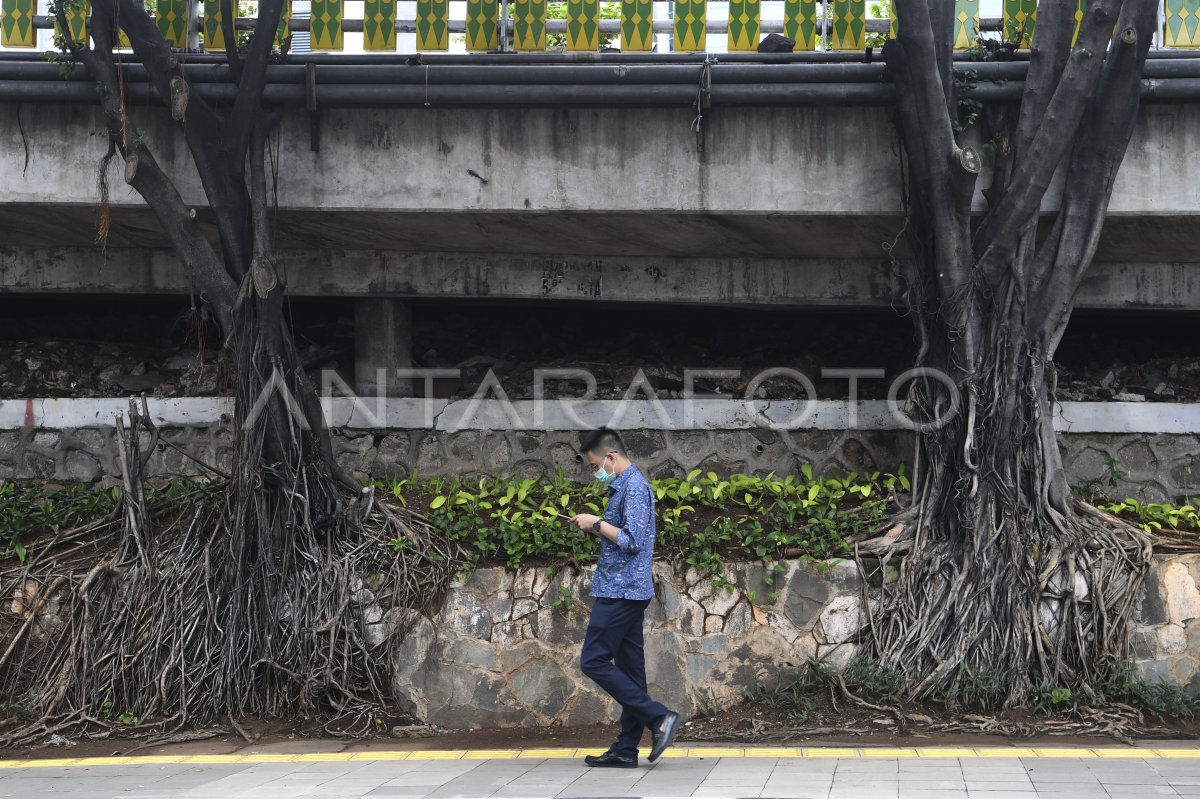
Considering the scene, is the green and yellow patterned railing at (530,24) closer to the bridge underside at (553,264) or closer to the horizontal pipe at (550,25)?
the horizontal pipe at (550,25)

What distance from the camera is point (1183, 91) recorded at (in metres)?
7.20

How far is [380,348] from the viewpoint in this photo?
882 cm

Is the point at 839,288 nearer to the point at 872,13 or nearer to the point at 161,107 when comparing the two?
the point at 872,13

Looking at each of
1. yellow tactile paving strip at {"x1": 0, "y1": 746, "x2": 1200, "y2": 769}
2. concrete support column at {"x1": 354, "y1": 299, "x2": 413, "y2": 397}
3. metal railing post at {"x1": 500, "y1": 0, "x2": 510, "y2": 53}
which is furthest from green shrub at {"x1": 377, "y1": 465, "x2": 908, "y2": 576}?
metal railing post at {"x1": 500, "y1": 0, "x2": 510, "y2": 53}

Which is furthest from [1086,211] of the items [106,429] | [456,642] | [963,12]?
[106,429]

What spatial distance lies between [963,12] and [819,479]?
10.8 feet

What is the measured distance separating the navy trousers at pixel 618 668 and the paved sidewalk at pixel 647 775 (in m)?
0.21

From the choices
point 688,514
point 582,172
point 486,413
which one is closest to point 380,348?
point 486,413

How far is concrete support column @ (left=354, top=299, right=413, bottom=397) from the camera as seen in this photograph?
8.80m

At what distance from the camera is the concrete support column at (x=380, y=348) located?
880 centimetres

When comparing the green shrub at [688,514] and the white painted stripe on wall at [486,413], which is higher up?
the white painted stripe on wall at [486,413]

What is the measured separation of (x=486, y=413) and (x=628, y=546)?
10.7 ft

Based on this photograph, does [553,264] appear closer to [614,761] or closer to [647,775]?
[614,761]

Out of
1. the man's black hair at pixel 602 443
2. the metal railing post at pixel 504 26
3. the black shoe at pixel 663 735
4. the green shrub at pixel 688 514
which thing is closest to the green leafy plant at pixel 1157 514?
the green shrub at pixel 688 514
